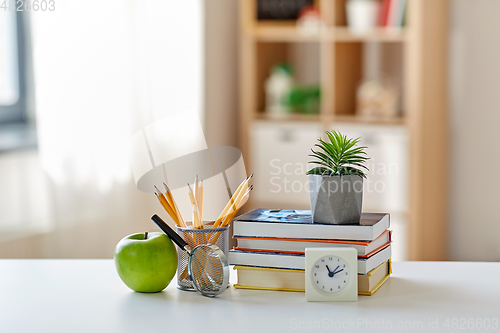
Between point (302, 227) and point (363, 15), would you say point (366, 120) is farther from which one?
point (302, 227)

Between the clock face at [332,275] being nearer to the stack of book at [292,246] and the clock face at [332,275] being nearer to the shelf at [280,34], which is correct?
the stack of book at [292,246]

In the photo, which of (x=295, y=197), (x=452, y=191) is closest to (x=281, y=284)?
(x=295, y=197)

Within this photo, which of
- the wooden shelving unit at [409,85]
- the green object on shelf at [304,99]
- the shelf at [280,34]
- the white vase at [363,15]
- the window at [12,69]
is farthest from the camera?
the green object on shelf at [304,99]

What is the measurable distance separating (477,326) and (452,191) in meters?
2.31

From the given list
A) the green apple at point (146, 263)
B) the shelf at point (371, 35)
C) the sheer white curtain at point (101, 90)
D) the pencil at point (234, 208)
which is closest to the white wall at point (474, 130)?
the shelf at point (371, 35)

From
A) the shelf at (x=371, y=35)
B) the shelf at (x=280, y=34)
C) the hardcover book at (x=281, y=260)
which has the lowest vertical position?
the hardcover book at (x=281, y=260)

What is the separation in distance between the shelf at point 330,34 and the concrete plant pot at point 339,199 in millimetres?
1961

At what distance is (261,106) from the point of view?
3.26 metres

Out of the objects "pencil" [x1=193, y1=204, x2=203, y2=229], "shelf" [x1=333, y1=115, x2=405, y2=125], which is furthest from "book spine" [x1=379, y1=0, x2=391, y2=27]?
"pencil" [x1=193, y1=204, x2=203, y2=229]

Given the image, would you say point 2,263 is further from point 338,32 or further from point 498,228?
point 498,228

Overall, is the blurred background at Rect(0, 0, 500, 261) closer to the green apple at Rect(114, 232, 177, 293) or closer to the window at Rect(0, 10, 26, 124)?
the window at Rect(0, 10, 26, 124)

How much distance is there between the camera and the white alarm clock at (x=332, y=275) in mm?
895

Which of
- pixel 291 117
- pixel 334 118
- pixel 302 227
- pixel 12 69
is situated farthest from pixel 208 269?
pixel 291 117

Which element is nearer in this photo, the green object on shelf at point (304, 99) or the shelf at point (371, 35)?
the shelf at point (371, 35)
